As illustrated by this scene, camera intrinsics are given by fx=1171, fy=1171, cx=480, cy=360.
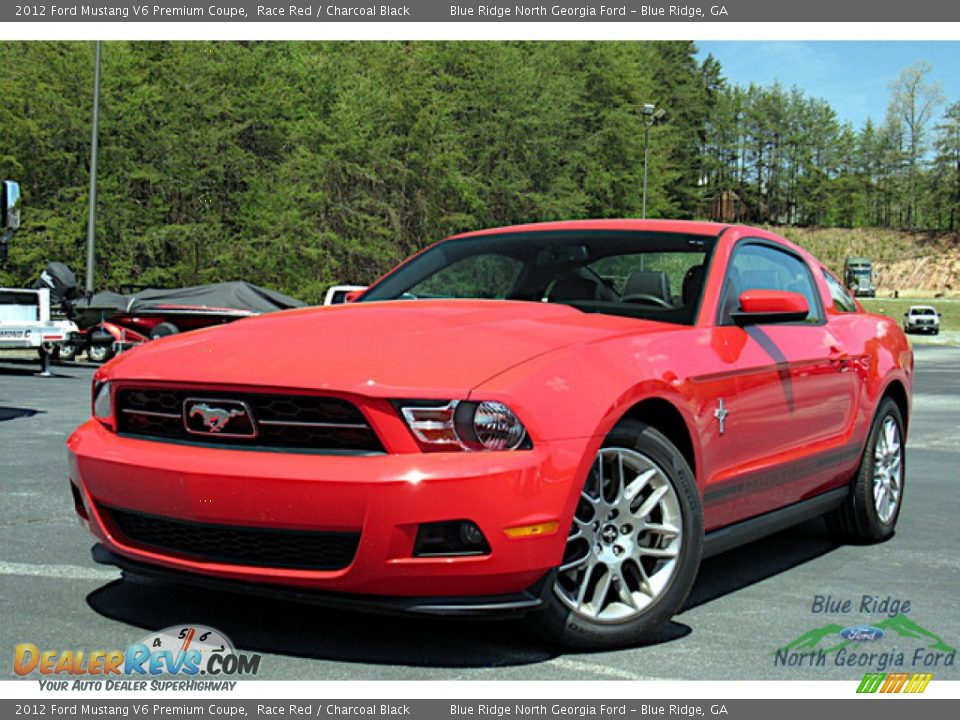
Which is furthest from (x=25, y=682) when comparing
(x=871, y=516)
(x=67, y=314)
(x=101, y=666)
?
(x=67, y=314)

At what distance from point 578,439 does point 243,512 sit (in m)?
1.03

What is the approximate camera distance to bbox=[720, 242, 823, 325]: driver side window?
4938mm

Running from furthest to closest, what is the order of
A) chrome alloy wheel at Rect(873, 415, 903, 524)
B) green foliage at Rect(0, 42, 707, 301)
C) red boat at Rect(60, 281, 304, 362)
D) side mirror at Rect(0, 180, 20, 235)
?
green foliage at Rect(0, 42, 707, 301) < red boat at Rect(60, 281, 304, 362) < side mirror at Rect(0, 180, 20, 235) < chrome alloy wheel at Rect(873, 415, 903, 524)

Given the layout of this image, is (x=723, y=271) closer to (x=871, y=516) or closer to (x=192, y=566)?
(x=871, y=516)

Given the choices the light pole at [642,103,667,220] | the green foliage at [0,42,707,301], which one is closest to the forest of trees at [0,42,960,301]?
the green foliage at [0,42,707,301]

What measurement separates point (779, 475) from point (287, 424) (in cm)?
229

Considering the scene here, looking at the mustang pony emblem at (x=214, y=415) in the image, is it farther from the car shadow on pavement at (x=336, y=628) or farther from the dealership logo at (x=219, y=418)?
the car shadow on pavement at (x=336, y=628)

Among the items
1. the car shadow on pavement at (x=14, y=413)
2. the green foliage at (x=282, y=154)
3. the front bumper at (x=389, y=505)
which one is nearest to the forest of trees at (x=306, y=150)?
the green foliage at (x=282, y=154)

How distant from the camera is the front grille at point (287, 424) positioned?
3506 mm

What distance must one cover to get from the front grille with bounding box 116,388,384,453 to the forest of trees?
156ft

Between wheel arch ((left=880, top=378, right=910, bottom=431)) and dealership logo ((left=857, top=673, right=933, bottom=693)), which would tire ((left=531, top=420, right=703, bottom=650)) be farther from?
wheel arch ((left=880, top=378, right=910, bottom=431))

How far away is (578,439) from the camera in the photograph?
3.59 m

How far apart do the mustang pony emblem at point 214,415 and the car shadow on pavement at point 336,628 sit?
70 cm

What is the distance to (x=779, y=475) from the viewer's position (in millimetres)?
4902
